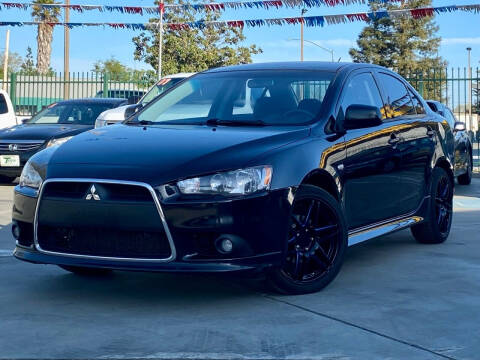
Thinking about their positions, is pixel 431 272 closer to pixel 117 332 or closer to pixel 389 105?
pixel 389 105

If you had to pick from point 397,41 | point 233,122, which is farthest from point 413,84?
A: point 397,41

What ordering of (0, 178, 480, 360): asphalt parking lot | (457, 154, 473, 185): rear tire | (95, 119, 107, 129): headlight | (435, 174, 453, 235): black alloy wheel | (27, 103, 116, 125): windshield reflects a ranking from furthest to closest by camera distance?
(27, 103, 116, 125): windshield
(457, 154, 473, 185): rear tire
(95, 119, 107, 129): headlight
(435, 174, 453, 235): black alloy wheel
(0, 178, 480, 360): asphalt parking lot

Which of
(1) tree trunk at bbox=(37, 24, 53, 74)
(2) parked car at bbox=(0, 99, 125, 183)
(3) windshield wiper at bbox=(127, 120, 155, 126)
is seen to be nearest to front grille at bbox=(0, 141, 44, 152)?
(2) parked car at bbox=(0, 99, 125, 183)

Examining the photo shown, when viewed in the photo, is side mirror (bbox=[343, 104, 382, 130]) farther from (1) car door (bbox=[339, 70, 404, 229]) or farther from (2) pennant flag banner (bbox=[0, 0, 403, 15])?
(2) pennant flag banner (bbox=[0, 0, 403, 15])

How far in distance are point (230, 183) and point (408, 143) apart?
235cm

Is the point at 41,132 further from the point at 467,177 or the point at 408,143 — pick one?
the point at 408,143

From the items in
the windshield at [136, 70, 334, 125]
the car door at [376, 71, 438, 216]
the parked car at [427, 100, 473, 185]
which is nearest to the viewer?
the windshield at [136, 70, 334, 125]

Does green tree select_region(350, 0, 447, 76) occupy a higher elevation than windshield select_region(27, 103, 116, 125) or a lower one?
higher

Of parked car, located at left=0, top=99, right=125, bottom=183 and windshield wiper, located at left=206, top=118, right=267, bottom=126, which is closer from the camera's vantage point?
windshield wiper, located at left=206, top=118, right=267, bottom=126

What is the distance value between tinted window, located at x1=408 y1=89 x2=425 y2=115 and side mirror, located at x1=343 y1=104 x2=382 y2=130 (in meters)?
1.41

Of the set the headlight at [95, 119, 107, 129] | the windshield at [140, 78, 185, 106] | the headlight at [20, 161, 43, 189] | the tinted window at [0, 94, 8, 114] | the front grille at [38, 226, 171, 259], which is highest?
the windshield at [140, 78, 185, 106]

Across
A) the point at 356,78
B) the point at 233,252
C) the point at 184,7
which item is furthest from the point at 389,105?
the point at 184,7

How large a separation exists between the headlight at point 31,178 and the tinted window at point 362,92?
2.14 meters

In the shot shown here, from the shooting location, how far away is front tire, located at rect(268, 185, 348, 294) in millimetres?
5129
